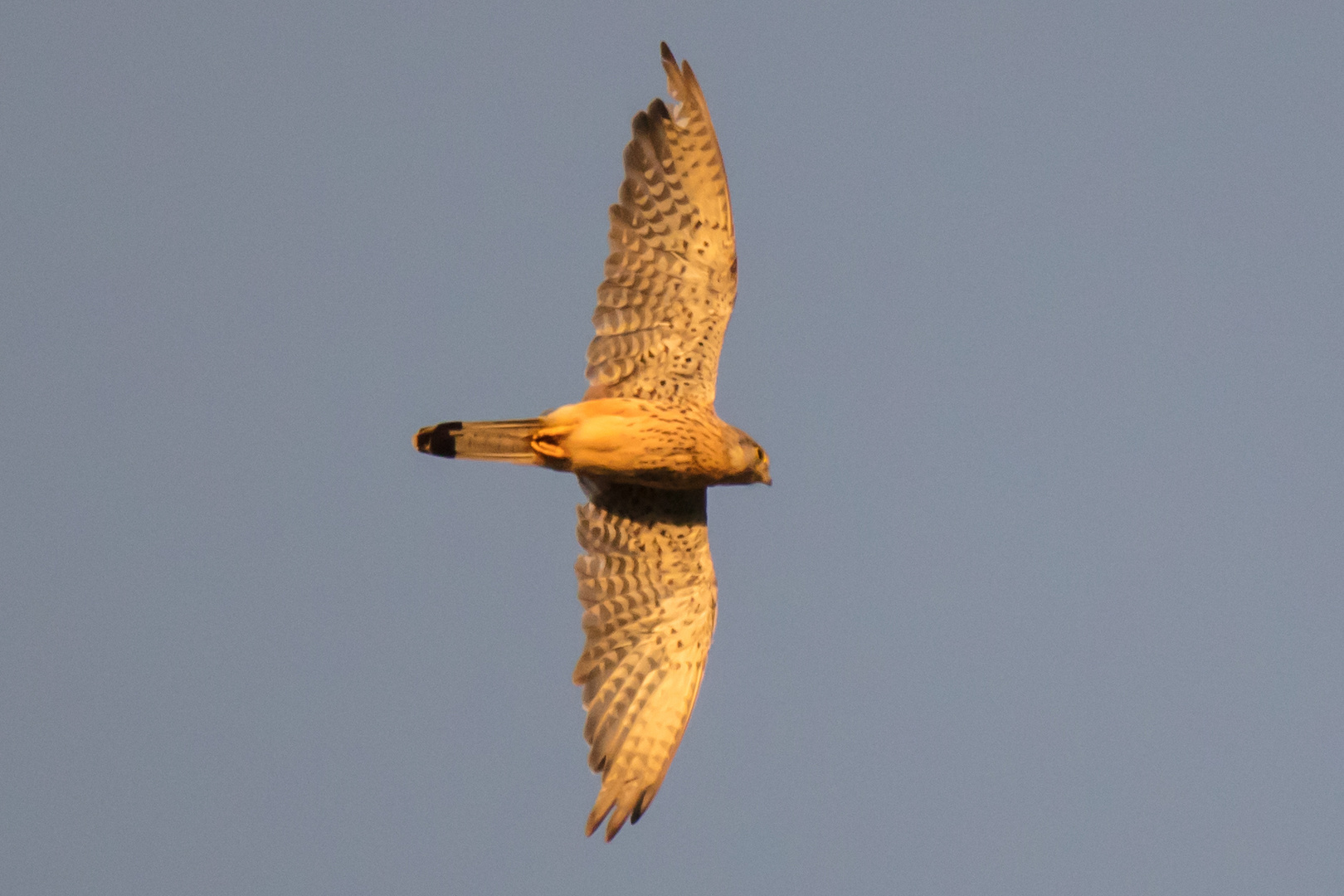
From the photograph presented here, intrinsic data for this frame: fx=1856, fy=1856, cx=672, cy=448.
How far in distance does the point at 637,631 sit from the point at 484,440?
6.27 feet

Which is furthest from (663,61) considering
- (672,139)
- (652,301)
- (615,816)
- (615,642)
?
(615,816)

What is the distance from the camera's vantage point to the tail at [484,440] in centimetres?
1110

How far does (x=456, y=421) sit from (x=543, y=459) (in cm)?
60

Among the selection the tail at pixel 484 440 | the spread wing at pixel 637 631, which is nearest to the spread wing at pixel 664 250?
the tail at pixel 484 440

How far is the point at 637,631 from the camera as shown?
12336mm

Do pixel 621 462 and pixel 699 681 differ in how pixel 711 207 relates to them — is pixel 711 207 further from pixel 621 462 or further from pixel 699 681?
pixel 699 681

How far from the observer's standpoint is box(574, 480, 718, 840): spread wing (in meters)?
12.1

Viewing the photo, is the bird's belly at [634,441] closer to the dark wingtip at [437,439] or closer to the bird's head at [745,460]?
the bird's head at [745,460]

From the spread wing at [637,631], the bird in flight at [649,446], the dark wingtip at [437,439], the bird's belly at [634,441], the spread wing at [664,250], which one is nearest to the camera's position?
the dark wingtip at [437,439]

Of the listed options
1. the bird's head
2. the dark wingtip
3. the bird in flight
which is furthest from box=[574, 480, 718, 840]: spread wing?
the dark wingtip

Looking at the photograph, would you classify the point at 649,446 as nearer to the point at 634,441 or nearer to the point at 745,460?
the point at 634,441

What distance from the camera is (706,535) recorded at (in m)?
12.5

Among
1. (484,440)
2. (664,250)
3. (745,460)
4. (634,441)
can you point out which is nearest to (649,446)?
(634,441)

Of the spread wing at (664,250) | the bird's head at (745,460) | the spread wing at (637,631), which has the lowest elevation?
the spread wing at (637,631)
